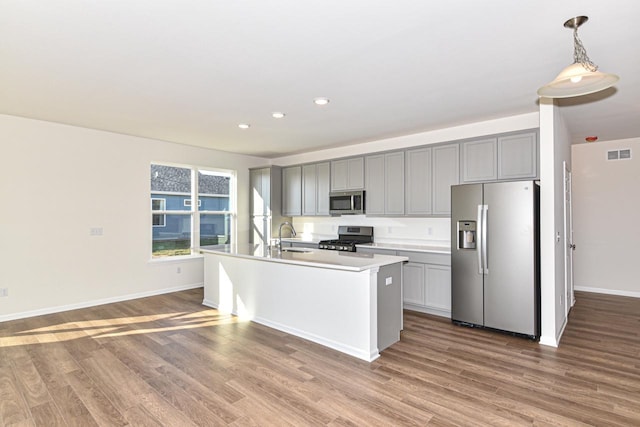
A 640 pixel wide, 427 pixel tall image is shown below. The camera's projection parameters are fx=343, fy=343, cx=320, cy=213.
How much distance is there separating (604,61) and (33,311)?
6670 millimetres

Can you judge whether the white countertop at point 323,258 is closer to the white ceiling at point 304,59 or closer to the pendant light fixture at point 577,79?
the white ceiling at point 304,59

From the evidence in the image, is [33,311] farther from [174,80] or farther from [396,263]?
[396,263]

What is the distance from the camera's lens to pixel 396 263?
354cm

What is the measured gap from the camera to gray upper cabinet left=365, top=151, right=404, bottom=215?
16.8ft

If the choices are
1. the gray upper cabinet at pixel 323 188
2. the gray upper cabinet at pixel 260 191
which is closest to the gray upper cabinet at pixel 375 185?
the gray upper cabinet at pixel 323 188

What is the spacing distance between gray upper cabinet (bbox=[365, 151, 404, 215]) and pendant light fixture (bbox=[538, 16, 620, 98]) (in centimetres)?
292

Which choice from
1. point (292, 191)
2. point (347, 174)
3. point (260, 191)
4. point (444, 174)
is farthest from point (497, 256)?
point (260, 191)

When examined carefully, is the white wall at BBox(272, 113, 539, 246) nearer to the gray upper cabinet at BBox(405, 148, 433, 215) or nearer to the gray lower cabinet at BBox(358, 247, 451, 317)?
the gray upper cabinet at BBox(405, 148, 433, 215)

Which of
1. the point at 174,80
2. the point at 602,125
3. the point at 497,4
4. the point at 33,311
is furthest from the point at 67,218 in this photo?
the point at 602,125

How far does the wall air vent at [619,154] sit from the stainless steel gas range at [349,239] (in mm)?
4117

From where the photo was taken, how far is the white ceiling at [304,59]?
2039 mm

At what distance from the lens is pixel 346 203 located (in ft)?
18.8

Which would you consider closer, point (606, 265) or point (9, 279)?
point (9, 279)

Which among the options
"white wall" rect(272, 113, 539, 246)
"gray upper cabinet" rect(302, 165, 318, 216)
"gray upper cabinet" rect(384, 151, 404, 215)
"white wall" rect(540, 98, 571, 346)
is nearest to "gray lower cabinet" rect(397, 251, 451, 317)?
"white wall" rect(272, 113, 539, 246)
